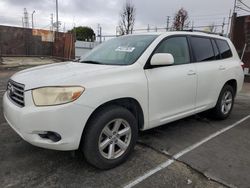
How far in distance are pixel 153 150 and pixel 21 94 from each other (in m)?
1.96

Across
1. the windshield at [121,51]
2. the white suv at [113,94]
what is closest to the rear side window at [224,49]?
the white suv at [113,94]

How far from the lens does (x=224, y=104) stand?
5.20 m

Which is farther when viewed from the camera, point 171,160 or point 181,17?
point 181,17

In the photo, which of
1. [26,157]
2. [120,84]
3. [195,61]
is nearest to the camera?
[120,84]

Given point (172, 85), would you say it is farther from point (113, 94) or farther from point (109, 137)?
point (109, 137)

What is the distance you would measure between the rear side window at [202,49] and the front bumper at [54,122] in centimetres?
247

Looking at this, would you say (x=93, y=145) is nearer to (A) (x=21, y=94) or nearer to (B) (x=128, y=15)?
(A) (x=21, y=94)

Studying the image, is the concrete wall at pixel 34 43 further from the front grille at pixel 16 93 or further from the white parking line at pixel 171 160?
the front grille at pixel 16 93

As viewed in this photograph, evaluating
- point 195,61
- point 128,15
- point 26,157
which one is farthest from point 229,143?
point 128,15

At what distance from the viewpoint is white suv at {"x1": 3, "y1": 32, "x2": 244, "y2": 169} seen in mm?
2707

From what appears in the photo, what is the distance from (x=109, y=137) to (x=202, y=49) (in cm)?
256

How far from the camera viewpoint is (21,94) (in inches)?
115

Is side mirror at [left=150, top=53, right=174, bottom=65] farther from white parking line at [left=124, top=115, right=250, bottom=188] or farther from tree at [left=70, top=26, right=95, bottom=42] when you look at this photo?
tree at [left=70, top=26, right=95, bottom=42]

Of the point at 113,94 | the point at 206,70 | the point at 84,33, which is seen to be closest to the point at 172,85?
the point at 206,70
